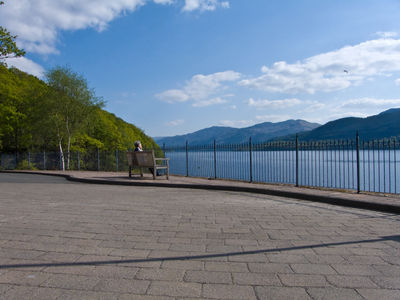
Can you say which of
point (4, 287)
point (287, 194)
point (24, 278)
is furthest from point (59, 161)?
point (4, 287)

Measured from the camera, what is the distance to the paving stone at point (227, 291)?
2662mm

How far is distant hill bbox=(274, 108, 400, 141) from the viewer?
202 ft

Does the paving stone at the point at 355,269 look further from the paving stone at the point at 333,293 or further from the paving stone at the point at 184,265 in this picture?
the paving stone at the point at 184,265

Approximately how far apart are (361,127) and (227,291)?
8981 centimetres

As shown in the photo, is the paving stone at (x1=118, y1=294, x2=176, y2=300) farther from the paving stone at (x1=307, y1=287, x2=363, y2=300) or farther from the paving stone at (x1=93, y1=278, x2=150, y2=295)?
the paving stone at (x1=307, y1=287, x2=363, y2=300)

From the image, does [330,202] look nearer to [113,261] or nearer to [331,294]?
[331,294]

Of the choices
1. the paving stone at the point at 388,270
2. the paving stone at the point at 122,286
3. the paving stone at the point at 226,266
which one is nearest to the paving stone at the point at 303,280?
the paving stone at the point at 226,266

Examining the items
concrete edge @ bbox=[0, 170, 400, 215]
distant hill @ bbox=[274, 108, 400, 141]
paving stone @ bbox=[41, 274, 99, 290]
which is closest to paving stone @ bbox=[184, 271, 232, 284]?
paving stone @ bbox=[41, 274, 99, 290]

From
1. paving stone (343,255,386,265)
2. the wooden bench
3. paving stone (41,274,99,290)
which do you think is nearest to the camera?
paving stone (41,274,99,290)

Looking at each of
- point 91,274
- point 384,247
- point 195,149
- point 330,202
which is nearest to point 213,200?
point 330,202

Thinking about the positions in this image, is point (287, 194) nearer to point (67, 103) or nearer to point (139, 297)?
point (139, 297)

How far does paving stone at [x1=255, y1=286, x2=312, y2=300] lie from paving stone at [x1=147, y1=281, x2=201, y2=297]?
0.55m

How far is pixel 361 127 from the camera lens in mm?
81750

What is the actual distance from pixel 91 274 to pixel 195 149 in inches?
464
